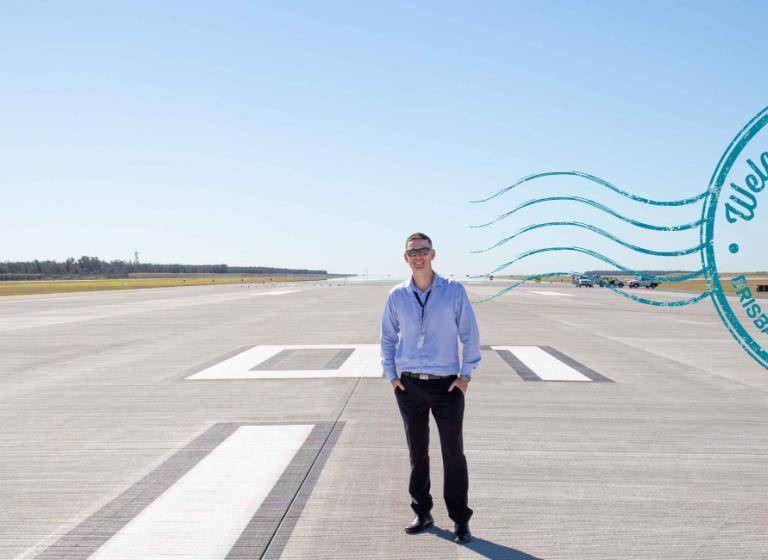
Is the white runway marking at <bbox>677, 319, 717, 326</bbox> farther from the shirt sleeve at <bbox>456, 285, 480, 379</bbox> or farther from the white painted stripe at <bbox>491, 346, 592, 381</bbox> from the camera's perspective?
the shirt sleeve at <bbox>456, 285, 480, 379</bbox>

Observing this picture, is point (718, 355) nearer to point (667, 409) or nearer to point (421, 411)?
point (667, 409)

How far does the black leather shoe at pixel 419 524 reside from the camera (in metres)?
4.05

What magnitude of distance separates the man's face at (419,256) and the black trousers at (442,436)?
76 centimetres

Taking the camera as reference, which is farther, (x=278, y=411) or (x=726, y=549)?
(x=278, y=411)

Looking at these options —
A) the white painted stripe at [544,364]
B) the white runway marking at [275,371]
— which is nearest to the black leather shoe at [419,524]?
the white runway marking at [275,371]

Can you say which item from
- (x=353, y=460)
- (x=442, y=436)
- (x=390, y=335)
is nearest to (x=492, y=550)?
(x=442, y=436)

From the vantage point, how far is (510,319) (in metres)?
22.3

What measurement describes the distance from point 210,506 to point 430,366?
197cm

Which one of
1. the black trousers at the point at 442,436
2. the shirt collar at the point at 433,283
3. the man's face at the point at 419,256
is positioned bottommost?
the black trousers at the point at 442,436

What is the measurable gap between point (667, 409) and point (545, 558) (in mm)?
4706

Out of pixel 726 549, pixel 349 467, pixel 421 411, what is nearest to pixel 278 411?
pixel 349 467

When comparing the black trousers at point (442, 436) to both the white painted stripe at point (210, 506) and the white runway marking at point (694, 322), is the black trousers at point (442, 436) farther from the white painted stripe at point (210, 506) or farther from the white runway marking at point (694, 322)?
the white runway marking at point (694, 322)

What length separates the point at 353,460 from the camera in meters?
5.52

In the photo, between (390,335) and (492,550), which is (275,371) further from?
(492,550)
